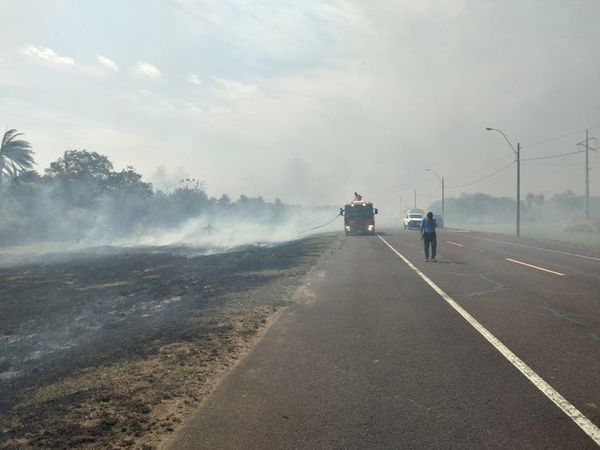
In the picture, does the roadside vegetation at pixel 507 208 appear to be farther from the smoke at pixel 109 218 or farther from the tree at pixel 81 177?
the tree at pixel 81 177

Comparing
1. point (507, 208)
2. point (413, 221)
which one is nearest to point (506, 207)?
point (507, 208)

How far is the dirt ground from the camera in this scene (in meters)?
4.00

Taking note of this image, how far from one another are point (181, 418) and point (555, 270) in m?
13.7

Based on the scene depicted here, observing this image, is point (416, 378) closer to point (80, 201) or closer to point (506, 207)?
point (80, 201)

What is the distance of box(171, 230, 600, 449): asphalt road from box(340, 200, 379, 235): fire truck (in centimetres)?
2771

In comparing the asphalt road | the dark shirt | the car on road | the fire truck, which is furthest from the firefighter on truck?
the asphalt road

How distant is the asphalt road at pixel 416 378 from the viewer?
11.8ft

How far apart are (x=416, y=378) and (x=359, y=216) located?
33.0 m

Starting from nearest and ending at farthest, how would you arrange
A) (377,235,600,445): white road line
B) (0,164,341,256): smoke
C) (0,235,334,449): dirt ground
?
1. (377,235,600,445): white road line
2. (0,235,334,449): dirt ground
3. (0,164,341,256): smoke

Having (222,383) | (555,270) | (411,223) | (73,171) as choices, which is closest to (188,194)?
(73,171)

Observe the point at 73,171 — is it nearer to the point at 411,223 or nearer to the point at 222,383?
the point at 411,223

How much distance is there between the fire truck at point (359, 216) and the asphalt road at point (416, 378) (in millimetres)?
27712

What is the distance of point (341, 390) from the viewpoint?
453cm

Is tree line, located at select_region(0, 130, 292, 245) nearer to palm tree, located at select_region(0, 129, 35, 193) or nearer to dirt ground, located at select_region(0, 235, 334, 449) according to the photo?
palm tree, located at select_region(0, 129, 35, 193)
